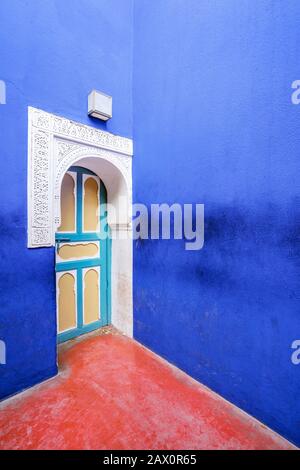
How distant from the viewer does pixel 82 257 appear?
269 centimetres

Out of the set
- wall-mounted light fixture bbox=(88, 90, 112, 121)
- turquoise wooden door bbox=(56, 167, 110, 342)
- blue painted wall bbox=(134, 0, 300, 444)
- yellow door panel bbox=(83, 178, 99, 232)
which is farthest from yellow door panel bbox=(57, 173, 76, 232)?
blue painted wall bbox=(134, 0, 300, 444)

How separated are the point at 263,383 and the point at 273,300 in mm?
570

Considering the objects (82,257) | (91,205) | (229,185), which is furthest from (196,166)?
(82,257)

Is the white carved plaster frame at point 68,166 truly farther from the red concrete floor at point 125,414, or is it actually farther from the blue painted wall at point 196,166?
the red concrete floor at point 125,414

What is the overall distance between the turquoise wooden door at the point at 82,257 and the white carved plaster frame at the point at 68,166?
0.48 feet

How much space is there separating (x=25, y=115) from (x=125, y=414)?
2341 millimetres

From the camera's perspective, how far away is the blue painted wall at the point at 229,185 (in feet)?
4.60

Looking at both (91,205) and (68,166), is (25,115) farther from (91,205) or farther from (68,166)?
(91,205)

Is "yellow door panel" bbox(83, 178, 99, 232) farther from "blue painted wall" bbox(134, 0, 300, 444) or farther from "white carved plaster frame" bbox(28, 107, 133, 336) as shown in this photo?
"blue painted wall" bbox(134, 0, 300, 444)

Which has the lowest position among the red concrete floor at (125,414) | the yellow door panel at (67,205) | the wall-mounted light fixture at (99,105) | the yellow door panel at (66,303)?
the red concrete floor at (125,414)

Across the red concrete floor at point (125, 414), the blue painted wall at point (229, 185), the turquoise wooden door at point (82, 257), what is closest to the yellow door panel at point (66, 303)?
the turquoise wooden door at point (82, 257)

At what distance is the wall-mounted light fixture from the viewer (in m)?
2.11

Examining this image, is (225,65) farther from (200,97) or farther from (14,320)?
(14,320)

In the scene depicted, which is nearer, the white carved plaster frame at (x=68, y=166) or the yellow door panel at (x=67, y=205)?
the white carved plaster frame at (x=68, y=166)
